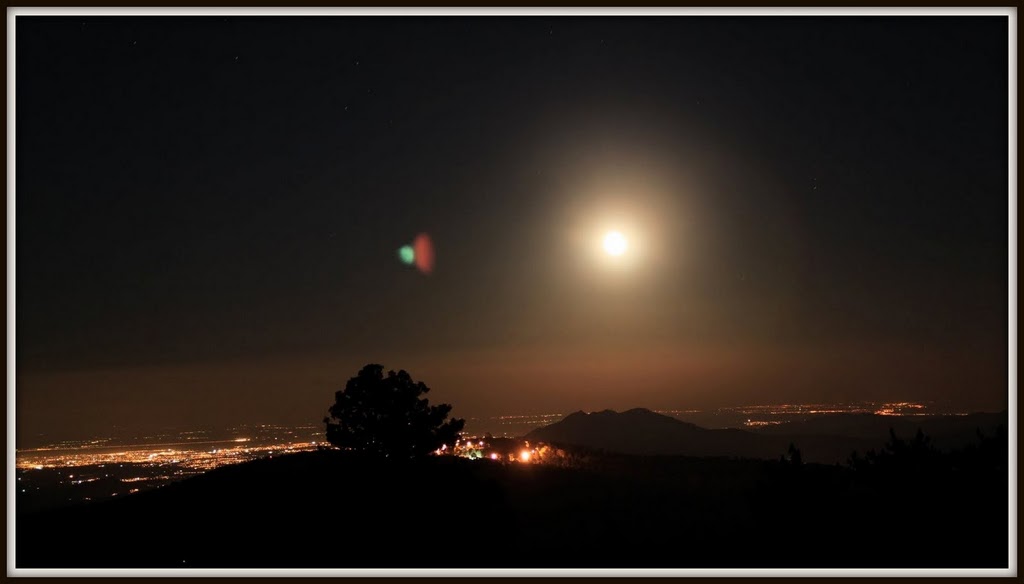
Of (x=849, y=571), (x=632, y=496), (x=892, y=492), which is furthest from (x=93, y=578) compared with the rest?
(x=892, y=492)

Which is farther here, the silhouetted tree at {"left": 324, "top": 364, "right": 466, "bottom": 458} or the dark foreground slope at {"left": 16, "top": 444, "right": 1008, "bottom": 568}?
the silhouetted tree at {"left": 324, "top": 364, "right": 466, "bottom": 458}

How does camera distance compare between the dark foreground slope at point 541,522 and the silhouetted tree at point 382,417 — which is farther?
the silhouetted tree at point 382,417

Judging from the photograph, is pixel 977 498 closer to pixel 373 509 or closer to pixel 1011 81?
pixel 1011 81

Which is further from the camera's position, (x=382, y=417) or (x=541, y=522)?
(x=382, y=417)
